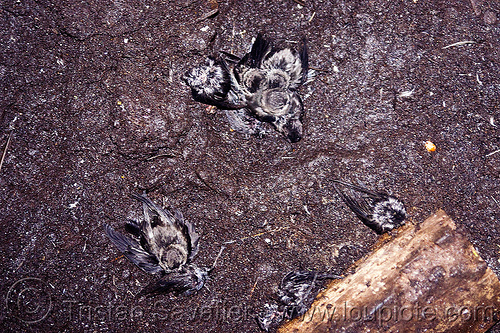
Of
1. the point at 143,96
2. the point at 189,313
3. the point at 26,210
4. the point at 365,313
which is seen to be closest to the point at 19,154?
the point at 26,210

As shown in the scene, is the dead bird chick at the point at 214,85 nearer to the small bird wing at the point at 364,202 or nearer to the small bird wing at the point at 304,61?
the small bird wing at the point at 304,61

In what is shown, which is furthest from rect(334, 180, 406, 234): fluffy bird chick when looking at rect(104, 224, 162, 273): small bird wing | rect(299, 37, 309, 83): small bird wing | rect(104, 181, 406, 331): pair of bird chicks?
rect(104, 224, 162, 273): small bird wing

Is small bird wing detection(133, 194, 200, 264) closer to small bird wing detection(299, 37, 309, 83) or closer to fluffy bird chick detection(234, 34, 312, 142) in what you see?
fluffy bird chick detection(234, 34, 312, 142)

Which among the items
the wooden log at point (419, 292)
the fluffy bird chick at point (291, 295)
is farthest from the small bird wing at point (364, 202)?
the fluffy bird chick at point (291, 295)

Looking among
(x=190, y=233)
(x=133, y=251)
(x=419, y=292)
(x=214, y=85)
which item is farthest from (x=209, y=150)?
(x=419, y=292)

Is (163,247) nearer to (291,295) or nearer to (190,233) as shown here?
(190,233)

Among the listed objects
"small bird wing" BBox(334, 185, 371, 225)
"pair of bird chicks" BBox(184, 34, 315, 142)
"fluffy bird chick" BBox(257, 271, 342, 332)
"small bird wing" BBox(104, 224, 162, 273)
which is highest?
"pair of bird chicks" BBox(184, 34, 315, 142)
